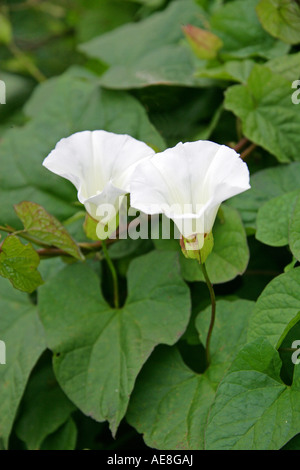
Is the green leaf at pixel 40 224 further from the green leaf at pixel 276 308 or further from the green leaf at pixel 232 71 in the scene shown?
the green leaf at pixel 232 71

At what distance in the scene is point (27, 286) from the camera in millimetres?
723

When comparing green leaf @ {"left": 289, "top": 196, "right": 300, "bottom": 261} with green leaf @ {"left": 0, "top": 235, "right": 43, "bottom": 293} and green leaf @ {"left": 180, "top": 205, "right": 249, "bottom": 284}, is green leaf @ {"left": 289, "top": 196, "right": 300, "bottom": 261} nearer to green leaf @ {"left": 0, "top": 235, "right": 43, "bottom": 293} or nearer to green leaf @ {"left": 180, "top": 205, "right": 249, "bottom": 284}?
green leaf @ {"left": 180, "top": 205, "right": 249, "bottom": 284}

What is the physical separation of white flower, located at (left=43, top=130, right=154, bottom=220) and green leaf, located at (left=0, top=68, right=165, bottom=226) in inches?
9.0

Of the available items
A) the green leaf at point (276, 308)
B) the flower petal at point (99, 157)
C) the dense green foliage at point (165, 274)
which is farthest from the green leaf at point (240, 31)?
the green leaf at point (276, 308)

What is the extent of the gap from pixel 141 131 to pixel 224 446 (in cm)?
55

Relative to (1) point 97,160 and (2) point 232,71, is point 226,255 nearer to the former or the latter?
(1) point 97,160

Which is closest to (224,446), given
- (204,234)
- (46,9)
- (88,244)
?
(204,234)

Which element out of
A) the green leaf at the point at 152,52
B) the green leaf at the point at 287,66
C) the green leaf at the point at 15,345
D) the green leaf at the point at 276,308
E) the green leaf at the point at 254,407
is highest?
the green leaf at the point at 287,66

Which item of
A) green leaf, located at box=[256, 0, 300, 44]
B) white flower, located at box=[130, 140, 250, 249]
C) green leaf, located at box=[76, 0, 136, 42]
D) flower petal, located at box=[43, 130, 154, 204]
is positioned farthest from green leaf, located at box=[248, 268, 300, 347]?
green leaf, located at box=[76, 0, 136, 42]

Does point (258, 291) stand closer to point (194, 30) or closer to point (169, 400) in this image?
point (169, 400)

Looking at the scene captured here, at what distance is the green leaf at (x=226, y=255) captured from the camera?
0.77 m

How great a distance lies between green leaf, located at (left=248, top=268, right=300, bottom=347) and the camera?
0.64 metres

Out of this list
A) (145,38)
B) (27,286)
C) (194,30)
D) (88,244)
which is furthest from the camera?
(145,38)

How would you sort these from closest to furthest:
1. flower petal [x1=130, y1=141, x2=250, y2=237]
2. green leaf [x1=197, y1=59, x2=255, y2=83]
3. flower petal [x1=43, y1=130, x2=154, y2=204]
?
Result: 1. flower petal [x1=130, y1=141, x2=250, y2=237]
2. flower petal [x1=43, y1=130, x2=154, y2=204]
3. green leaf [x1=197, y1=59, x2=255, y2=83]
